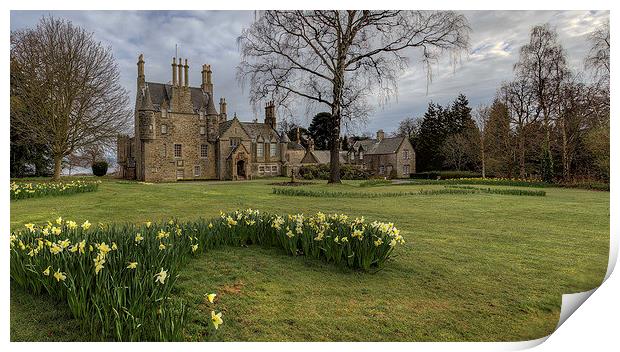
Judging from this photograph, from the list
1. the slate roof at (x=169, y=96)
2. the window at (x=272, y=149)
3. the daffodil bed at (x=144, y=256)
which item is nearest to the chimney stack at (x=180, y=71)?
the slate roof at (x=169, y=96)

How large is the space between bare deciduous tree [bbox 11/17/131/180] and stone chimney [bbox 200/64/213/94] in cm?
74

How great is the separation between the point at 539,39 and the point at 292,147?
11.4 feet

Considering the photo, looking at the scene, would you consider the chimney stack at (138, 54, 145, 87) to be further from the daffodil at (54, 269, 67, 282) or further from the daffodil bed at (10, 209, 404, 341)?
the daffodil at (54, 269, 67, 282)

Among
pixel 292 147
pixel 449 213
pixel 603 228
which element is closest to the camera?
pixel 603 228

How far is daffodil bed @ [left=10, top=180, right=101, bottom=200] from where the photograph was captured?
3234mm

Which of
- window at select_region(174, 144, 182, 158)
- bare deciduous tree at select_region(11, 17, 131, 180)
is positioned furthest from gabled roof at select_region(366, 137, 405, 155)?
bare deciduous tree at select_region(11, 17, 131, 180)

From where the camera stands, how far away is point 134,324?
180 centimetres

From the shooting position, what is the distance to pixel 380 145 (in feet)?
17.2

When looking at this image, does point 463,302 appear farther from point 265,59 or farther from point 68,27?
point 68,27

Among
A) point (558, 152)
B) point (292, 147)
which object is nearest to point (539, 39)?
point (558, 152)

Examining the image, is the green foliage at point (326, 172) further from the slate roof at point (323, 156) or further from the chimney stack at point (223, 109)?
the chimney stack at point (223, 109)

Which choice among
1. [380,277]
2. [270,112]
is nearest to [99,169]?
[270,112]

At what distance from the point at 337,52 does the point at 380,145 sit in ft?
4.61

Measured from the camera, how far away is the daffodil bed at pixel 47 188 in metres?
3.23
